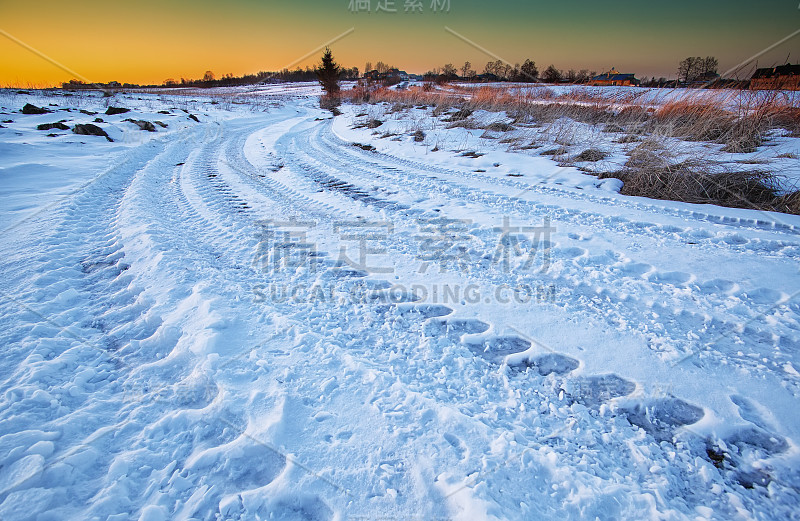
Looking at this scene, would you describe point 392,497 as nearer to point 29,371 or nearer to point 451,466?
point 451,466

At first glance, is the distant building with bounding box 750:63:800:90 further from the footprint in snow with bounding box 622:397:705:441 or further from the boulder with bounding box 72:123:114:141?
the boulder with bounding box 72:123:114:141

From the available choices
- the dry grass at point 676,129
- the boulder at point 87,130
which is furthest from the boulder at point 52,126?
the dry grass at point 676,129

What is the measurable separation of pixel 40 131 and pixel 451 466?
13.4m

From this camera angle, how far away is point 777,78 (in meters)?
6.04

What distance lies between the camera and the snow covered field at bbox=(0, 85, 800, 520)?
1268 mm

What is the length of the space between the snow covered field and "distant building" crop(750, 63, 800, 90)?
4.51 m

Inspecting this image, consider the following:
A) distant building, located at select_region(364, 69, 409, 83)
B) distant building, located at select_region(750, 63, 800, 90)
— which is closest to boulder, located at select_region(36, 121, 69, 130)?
distant building, located at select_region(750, 63, 800, 90)

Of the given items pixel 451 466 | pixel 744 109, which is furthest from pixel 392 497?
pixel 744 109

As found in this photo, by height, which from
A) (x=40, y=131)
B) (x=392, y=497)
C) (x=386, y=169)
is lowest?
(x=392, y=497)

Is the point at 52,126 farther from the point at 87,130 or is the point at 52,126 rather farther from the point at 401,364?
the point at 401,364

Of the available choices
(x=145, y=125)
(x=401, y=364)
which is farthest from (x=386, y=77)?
(x=401, y=364)

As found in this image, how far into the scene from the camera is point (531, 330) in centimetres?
213

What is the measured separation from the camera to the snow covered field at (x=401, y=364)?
127cm

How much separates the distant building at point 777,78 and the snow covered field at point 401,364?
178 inches
